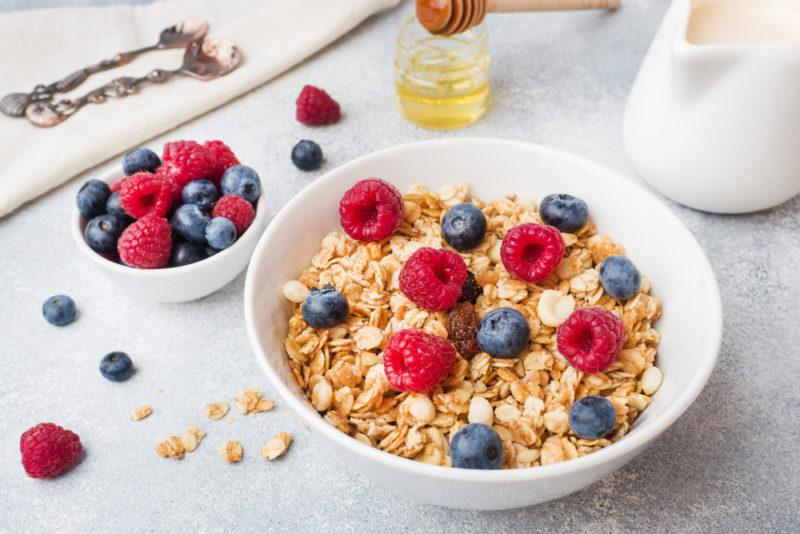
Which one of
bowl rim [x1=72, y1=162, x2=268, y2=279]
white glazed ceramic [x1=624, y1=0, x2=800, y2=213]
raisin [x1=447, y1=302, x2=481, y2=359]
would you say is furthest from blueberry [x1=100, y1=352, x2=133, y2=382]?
white glazed ceramic [x1=624, y1=0, x2=800, y2=213]

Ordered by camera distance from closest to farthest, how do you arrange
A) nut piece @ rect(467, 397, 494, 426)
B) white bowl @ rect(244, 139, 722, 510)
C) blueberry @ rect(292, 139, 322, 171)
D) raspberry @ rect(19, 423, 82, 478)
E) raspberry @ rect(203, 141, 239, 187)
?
white bowl @ rect(244, 139, 722, 510) < nut piece @ rect(467, 397, 494, 426) < raspberry @ rect(19, 423, 82, 478) < raspberry @ rect(203, 141, 239, 187) < blueberry @ rect(292, 139, 322, 171)

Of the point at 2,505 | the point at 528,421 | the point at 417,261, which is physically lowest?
the point at 2,505

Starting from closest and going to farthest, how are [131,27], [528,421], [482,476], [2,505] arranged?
1. [482,476]
2. [528,421]
3. [2,505]
4. [131,27]

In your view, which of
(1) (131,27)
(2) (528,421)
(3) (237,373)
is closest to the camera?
(2) (528,421)

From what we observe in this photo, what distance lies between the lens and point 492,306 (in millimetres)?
873

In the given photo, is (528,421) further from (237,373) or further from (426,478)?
(237,373)

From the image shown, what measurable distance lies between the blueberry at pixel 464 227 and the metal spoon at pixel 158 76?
739 millimetres

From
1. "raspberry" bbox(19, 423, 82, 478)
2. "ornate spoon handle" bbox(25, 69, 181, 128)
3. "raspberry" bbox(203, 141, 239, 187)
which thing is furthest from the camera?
"ornate spoon handle" bbox(25, 69, 181, 128)

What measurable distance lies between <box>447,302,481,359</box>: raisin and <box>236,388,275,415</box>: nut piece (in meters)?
0.29

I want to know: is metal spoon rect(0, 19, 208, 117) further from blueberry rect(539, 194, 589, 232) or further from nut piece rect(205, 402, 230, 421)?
blueberry rect(539, 194, 589, 232)

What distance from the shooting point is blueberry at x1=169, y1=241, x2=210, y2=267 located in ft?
3.44

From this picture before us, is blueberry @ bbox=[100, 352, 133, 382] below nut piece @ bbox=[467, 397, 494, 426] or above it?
below

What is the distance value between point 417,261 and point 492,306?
0.12 meters

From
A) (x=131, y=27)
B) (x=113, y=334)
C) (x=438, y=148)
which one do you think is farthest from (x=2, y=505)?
(x=131, y=27)
